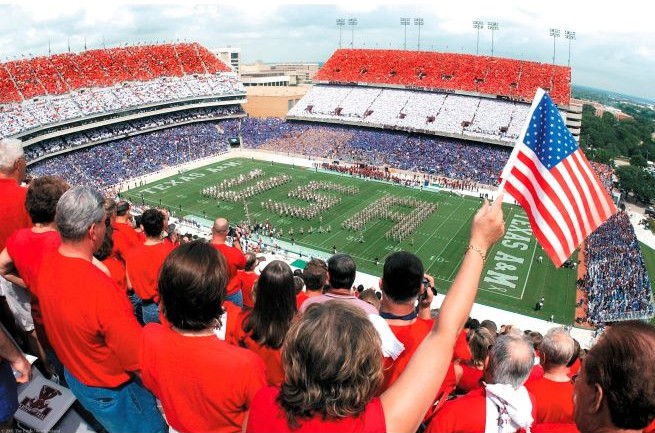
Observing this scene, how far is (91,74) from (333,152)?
1004 inches

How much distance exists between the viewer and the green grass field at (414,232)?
2133 cm

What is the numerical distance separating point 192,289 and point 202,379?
447 mm

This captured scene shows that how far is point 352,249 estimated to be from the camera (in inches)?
984

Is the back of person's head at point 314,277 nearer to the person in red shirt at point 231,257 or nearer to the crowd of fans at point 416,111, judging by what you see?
the person in red shirt at point 231,257

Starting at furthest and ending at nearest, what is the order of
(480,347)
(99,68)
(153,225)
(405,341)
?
(99,68) < (153,225) < (480,347) < (405,341)

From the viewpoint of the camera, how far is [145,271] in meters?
4.98

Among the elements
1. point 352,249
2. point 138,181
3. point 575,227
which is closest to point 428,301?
point 575,227

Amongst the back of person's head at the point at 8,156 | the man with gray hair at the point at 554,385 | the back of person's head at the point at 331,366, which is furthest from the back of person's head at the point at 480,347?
the back of person's head at the point at 8,156

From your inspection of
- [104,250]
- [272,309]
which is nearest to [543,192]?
[272,309]

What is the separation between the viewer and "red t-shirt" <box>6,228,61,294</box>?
3836 millimetres

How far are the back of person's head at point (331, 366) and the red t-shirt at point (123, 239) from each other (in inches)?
180

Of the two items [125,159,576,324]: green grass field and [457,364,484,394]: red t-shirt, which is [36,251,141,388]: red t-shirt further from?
[125,159,576,324]: green grass field

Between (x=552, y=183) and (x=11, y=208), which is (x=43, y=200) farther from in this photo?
(x=552, y=183)

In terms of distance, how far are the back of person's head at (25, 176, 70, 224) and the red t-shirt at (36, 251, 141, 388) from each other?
1.13 metres
